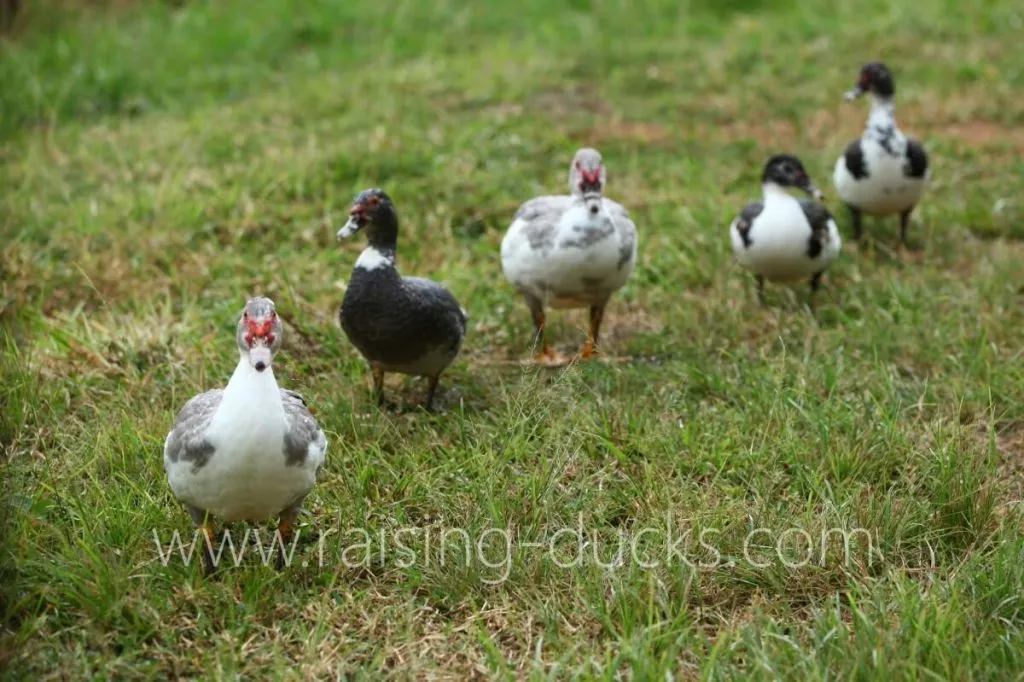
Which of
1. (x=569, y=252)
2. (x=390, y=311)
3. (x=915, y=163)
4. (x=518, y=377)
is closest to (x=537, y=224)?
(x=569, y=252)

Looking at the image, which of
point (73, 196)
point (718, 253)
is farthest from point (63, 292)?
point (718, 253)

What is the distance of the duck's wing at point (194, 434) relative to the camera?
3316mm

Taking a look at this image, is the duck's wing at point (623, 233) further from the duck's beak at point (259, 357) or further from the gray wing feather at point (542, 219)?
the duck's beak at point (259, 357)

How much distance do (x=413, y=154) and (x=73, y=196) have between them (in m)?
2.16

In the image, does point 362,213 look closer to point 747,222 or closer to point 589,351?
point 589,351

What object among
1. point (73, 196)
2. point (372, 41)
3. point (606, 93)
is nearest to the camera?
point (73, 196)

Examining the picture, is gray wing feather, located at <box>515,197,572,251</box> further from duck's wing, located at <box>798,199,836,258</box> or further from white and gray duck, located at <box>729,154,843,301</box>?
duck's wing, located at <box>798,199,836,258</box>

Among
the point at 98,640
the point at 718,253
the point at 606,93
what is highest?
the point at 606,93

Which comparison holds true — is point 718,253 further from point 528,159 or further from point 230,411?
point 230,411

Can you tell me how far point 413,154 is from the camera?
749 centimetres

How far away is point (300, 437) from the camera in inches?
136

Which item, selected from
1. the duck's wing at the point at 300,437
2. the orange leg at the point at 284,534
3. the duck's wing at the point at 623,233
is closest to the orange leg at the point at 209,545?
the orange leg at the point at 284,534

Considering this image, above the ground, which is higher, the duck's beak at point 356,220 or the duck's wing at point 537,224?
the duck's beak at point 356,220

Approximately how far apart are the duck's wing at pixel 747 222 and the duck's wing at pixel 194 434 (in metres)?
3.10
